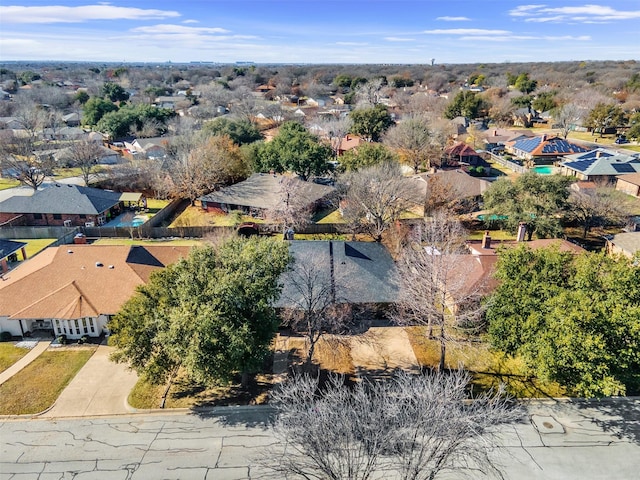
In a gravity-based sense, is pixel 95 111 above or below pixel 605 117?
above

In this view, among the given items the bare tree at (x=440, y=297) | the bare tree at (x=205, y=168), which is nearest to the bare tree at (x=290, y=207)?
the bare tree at (x=205, y=168)

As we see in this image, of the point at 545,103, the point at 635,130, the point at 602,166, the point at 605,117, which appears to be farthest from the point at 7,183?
the point at 545,103

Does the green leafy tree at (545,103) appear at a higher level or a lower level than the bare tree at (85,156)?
higher

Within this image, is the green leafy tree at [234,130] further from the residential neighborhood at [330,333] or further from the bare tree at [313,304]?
the bare tree at [313,304]

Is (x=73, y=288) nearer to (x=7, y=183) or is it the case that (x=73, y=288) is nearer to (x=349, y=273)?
(x=349, y=273)

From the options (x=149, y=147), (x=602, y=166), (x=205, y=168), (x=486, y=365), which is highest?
(x=205, y=168)

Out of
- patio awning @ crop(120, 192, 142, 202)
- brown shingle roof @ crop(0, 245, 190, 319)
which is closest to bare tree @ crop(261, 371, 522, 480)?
brown shingle roof @ crop(0, 245, 190, 319)

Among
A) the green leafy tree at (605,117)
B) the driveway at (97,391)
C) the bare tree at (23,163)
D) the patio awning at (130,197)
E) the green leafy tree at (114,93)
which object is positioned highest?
the green leafy tree at (114,93)

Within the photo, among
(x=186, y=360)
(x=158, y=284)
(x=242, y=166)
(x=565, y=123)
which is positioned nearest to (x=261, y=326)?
(x=186, y=360)
